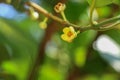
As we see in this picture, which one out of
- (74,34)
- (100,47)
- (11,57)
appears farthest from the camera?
(100,47)

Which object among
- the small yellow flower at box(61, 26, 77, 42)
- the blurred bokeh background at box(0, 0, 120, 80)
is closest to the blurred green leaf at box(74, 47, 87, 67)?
the blurred bokeh background at box(0, 0, 120, 80)

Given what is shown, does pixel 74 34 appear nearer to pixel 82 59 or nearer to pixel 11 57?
pixel 11 57

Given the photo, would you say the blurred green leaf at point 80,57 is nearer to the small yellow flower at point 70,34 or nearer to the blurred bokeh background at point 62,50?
the blurred bokeh background at point 62,50

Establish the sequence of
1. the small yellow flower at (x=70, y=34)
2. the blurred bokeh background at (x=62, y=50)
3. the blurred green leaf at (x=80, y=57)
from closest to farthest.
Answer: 1. the small yellow flower at (x=70, y=34)
2. the blurred bokeh background at (x=62, y=50)
3. the blurred green leaf at (x=80, y=57)

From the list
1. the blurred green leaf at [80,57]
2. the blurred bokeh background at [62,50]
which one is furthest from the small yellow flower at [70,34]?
the blurred green leaf at [80,57]

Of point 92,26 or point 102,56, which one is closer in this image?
point 92,26

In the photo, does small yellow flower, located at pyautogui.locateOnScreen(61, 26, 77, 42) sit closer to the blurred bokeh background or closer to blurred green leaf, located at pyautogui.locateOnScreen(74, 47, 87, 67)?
the blurred bokeh background

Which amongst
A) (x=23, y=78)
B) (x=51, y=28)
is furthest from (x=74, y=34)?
(x=23, y=78)

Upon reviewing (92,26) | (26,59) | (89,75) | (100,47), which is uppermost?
(92,26)
